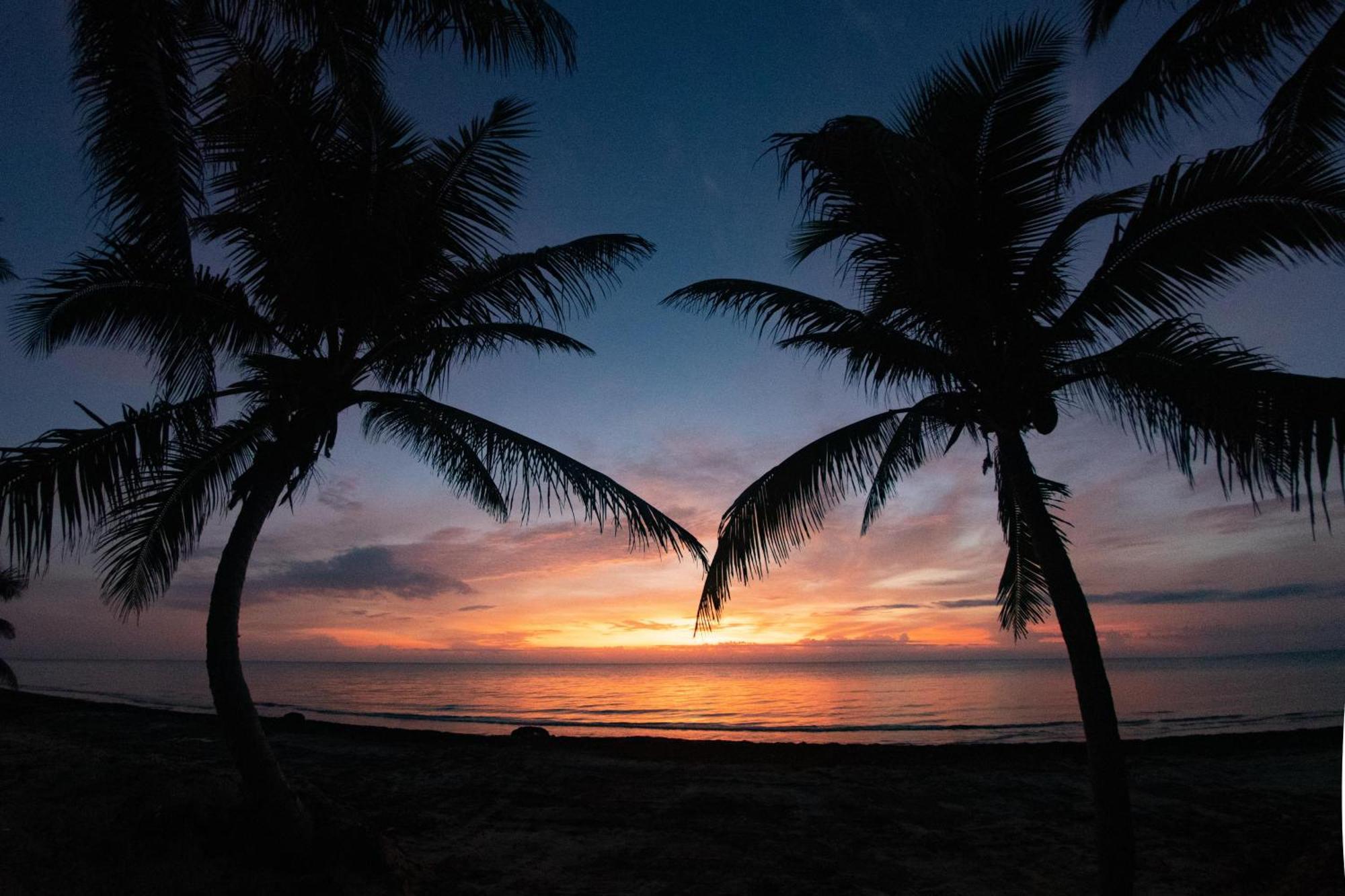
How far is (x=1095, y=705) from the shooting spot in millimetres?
4570

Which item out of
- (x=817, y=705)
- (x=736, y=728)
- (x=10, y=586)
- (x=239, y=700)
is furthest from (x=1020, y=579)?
(x=10, y=586)

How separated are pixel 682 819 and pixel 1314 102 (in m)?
9.63

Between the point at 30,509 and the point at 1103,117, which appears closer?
the point at 30,509

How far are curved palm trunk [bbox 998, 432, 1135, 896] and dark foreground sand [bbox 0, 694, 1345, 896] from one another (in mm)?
1198

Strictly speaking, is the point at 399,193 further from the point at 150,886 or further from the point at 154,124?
the point at 150,886

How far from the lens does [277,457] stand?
5.24m

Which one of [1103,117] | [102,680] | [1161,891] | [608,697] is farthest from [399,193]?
[102,680]

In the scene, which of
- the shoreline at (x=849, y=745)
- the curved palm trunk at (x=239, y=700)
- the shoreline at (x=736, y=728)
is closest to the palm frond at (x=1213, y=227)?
the curved palm trunk at (x=239, y=700)

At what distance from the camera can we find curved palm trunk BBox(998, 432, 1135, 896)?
4.46 m

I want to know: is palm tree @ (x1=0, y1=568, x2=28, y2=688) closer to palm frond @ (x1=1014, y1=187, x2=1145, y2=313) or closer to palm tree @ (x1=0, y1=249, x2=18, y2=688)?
palm tree @ (x1=0, y1=249, x2=18, y2=688)

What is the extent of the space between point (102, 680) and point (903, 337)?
241 feet

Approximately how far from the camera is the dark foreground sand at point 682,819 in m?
4.80

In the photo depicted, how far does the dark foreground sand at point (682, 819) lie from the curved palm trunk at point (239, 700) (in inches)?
12.3

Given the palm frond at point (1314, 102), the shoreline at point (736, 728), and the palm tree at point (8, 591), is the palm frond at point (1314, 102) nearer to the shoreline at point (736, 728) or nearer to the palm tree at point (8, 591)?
the shoreline at point (736, 728)
